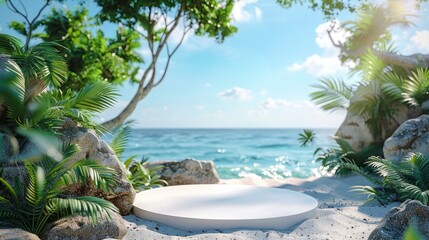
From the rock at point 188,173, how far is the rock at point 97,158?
3.53 meters

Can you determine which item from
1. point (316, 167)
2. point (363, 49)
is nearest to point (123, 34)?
point (363, 49)

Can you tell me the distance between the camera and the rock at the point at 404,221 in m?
4.08

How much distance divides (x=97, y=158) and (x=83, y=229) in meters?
1.30

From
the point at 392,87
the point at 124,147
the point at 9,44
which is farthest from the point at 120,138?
the point at 392,87

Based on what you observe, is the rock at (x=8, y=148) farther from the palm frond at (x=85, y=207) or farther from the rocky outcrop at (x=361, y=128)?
the rocky outcrop at (x=361, y=128)

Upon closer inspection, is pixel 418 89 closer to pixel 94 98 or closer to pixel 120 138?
pixel 120 138

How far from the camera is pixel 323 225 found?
5.28 metres

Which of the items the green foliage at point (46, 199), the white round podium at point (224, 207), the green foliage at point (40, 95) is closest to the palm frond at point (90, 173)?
the green foliage at point (46, 199)

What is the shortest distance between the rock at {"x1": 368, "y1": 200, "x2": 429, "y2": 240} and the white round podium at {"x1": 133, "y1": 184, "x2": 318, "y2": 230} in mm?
1345

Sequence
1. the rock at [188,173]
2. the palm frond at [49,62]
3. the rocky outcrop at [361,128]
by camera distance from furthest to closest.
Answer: the rocky outcrop at [361,128] < the rock at [188,173] < the palm frond at [49,62]

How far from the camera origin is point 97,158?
217 inches

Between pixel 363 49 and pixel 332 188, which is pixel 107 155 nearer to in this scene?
pixel 332 188

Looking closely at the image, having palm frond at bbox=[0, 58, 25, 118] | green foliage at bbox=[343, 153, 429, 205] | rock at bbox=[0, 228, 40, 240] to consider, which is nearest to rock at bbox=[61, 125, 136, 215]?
palm frond at bbox=[0, 58, 25, 118]

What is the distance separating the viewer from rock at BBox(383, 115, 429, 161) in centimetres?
804
